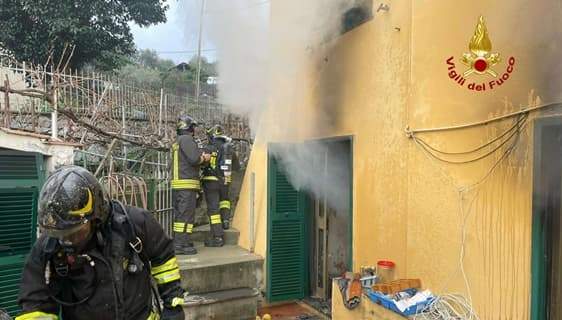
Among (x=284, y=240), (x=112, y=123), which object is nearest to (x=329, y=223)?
(x=284, y=240)

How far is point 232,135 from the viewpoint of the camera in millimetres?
9695

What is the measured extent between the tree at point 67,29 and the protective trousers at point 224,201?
986cm

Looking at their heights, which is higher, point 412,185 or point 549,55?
point 549,55

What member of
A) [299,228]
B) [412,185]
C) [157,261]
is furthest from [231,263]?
[157,261]

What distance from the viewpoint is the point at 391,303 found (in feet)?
12.3

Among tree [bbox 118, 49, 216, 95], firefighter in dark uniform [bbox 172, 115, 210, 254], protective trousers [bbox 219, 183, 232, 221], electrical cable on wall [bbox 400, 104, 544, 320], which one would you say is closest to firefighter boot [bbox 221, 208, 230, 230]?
protective trousers [bbox 219, 183, 232, 221]

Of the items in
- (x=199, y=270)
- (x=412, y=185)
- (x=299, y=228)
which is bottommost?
(x=199, y=270)

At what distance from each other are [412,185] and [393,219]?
0.47 metres

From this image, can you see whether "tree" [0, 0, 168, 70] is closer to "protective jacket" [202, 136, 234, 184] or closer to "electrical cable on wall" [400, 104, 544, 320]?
"protective jacket" [202, 136, 234, 184]

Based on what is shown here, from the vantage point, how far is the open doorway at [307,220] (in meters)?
6.67

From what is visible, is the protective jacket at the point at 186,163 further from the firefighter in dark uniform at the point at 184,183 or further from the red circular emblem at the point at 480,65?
the red circular emblem at the point at 480,65

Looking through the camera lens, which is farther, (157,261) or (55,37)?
(55,37)

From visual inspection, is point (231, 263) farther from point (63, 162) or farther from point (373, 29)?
point (373, 29)

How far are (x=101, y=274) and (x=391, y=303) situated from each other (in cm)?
242
